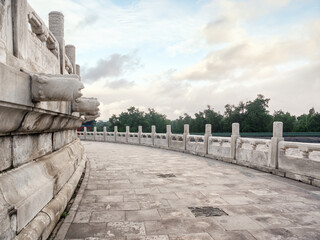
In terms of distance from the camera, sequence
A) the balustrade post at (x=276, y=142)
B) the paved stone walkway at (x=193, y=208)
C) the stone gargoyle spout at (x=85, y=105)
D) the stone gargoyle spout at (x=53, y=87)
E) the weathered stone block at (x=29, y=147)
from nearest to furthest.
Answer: the stone gargoyle spout at (x=53, y=87) < the weathered stone block at (x=29, y=147) < the paved stone walkway at (x=193, y=208) < the stone gargoyle spout at (x=85, y=105) < the balustrade post at (x=276, y=142)

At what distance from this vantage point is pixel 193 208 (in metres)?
3.94

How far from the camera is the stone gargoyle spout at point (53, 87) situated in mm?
2318

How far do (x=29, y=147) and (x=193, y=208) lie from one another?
2770 mm

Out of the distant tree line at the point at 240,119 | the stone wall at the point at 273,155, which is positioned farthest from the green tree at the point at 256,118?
the stone wall at the point at 273,155

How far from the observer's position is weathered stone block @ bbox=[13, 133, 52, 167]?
245 centimetres

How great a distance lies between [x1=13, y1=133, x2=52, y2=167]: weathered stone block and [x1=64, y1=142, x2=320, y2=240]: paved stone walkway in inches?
43.8

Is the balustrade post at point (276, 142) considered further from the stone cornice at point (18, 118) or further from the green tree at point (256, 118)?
the green tree at point (256, 118)

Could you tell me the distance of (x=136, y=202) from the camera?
4.24 metres

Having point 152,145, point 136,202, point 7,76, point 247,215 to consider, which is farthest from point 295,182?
point 152,145

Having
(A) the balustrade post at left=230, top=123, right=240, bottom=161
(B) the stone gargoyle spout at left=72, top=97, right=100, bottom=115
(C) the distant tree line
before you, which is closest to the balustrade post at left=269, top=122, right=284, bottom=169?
(A) the balustrade post at left=230, top=123, right=240, bottom=161

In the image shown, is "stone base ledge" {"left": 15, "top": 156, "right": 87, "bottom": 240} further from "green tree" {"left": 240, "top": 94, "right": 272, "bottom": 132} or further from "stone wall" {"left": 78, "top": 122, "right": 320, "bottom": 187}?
"green tree" {"left": 240, "top": 94, "right": 272, "bottom": 132}

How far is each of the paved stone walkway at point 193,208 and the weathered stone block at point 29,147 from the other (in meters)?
1.11

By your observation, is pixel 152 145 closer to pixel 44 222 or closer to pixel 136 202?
pixel 136 202

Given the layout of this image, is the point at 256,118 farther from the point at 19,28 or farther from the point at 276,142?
the point at 19,28
